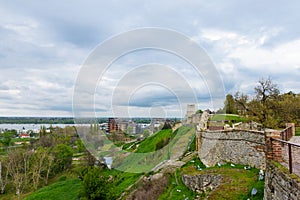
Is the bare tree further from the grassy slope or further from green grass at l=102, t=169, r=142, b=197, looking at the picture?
green grass at l=102, t=169, r=142, b=197

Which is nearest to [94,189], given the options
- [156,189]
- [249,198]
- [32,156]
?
[156,189]

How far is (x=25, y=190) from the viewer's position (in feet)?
126

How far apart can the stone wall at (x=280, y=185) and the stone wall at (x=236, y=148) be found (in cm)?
486

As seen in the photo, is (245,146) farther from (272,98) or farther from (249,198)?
(272,98)

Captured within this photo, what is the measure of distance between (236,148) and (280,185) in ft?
28.0

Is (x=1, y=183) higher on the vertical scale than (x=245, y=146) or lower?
lower

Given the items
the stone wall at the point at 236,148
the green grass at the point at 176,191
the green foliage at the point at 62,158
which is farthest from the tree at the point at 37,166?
the stone wall at the point at 236,148

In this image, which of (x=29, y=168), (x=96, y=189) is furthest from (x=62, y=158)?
(x=96, y=189)

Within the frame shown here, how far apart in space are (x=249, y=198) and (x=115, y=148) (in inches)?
1438

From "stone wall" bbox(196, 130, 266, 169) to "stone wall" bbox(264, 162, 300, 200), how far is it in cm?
486

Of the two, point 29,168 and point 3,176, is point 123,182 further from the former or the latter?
point 3,176

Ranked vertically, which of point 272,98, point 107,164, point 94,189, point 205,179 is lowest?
point 107,164

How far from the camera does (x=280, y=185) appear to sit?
6.23 metres

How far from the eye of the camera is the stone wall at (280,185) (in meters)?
5.28
